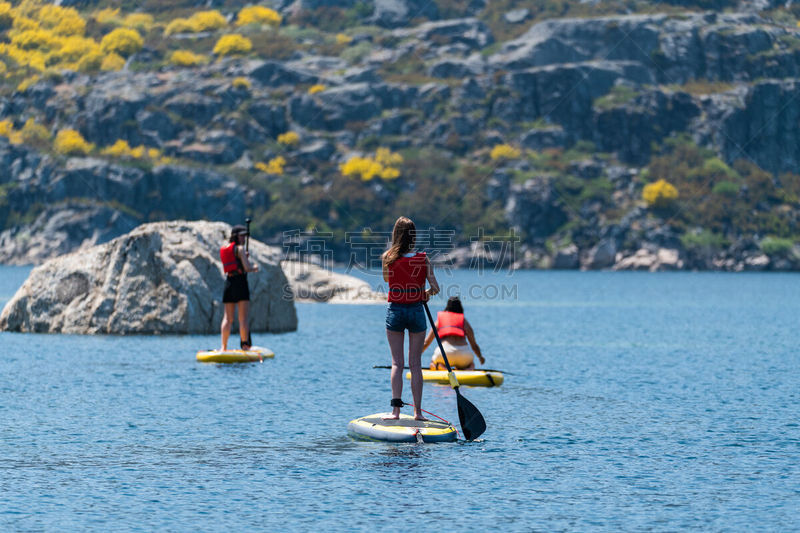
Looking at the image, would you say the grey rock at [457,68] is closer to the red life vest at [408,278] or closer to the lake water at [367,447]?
the lake water at [367,447]

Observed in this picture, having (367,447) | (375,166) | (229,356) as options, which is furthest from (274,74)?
(367,447)

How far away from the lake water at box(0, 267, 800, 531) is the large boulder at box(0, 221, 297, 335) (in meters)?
2.16

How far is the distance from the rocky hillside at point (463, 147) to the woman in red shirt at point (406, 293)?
142 meters

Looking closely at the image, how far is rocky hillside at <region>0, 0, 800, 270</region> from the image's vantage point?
160250 millimetres

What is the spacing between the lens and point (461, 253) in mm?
162625

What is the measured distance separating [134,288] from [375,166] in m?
137

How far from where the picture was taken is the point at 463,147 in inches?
6983

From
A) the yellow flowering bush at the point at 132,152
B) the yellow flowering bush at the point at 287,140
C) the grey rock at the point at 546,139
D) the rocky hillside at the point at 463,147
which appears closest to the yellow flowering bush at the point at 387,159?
the rocky hillside at the point at 463,147

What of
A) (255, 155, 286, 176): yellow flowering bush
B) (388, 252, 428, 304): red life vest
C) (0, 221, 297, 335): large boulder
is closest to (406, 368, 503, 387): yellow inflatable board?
(388, 252, 428, 304): red life vest

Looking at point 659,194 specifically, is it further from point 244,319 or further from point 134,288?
point 244,319

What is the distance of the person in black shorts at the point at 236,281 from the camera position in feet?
82.5

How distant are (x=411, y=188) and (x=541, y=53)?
39414 millimetres

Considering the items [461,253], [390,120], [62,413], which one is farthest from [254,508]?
[390,120]

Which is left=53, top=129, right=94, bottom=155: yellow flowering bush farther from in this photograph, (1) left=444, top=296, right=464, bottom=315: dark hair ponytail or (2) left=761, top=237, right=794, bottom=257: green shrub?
(1) left=444, top=296, right=464, bottom=315: dark hair ponytail
